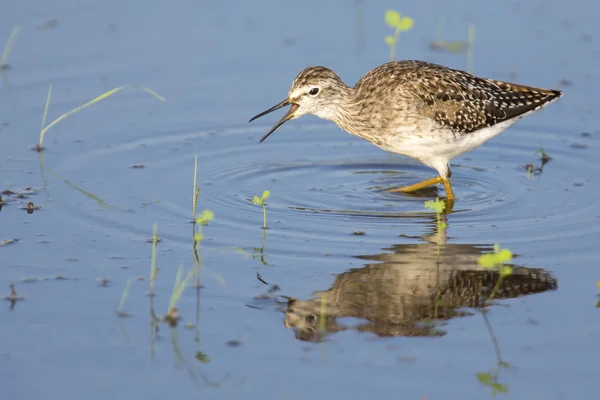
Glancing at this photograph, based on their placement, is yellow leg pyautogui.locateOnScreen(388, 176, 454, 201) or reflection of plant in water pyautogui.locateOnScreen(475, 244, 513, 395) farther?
yellow leg pyautogui.locateOnScreen(388, 176, 454, 201)

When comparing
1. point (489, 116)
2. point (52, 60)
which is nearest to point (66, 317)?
point (489, 116)

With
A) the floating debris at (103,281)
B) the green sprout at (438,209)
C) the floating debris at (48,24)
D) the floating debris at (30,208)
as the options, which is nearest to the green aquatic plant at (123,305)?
the floating debris at (103,281)

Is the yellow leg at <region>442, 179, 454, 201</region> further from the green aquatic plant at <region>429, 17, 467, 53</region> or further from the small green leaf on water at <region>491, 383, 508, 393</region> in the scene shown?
the small green leaf on water at <region>491, 383, 508, 393</region>

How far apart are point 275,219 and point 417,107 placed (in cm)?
210

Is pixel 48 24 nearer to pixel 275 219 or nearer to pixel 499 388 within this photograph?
pixel 275 219

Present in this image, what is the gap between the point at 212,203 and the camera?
10.8m

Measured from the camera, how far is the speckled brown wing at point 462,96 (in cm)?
1120

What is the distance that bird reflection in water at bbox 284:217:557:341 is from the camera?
8055 mm

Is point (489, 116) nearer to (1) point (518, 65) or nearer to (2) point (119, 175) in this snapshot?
(1) point (518, 65)

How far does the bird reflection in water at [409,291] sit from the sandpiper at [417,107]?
1.82 metres

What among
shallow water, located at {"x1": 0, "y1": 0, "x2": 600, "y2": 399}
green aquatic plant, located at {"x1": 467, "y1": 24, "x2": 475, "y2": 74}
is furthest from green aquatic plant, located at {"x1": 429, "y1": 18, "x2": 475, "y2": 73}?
shallow water, located at {"x1": 0, "y1": 0, "x2": 600, "y2": 399}

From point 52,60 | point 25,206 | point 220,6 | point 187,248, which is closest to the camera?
point 187,248

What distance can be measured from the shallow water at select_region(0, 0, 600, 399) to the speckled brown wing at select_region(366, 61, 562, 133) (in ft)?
2.50

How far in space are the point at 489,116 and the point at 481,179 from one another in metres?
0.79
